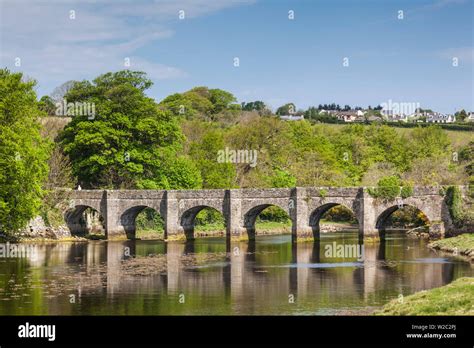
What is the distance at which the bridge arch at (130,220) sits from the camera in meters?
73.4

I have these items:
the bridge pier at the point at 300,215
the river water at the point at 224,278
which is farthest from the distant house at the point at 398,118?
the river water at the point at 224,278

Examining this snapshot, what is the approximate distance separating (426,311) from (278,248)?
34.4 metres

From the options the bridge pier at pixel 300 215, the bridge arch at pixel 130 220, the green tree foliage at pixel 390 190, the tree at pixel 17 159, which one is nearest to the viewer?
the tree at pixel 17 159

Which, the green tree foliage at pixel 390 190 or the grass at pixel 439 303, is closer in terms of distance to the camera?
the grass at pixel 439 303

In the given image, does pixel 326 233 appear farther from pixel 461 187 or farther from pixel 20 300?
pixel 20 300

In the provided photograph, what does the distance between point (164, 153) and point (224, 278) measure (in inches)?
1342

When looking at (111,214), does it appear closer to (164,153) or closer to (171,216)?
(171,216)

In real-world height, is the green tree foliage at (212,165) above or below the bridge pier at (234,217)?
above

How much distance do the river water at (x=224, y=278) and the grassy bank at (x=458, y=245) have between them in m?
1.26

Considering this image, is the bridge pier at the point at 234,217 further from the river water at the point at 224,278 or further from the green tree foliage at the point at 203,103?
the green tree foliage at the point at 203,103

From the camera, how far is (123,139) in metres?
76.8
